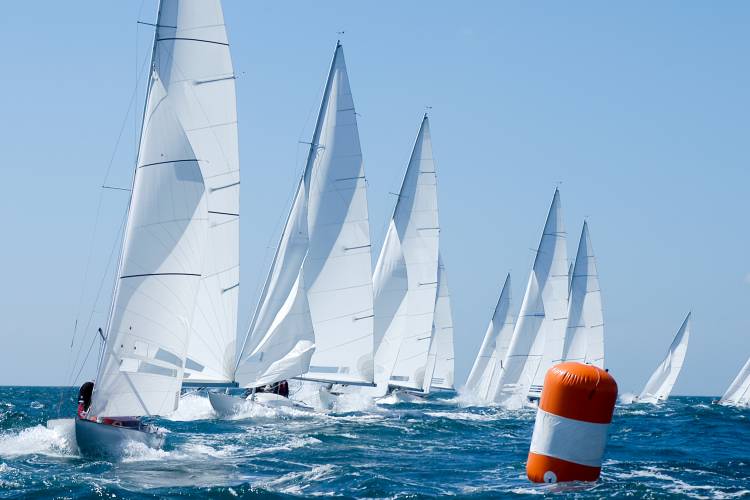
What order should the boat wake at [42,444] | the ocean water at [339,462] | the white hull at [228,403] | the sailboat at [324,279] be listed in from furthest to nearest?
the sailboat at [324,279] < the white hull at [228,403] < the boat wake at [42,444] < the ocean water at [339,462]

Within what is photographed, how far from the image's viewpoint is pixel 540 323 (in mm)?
46781

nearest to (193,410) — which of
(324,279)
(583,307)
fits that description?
(324,279)

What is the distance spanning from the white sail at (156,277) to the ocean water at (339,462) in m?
1.16

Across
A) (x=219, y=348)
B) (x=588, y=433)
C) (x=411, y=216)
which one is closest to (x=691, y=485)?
(x=588, y=433)

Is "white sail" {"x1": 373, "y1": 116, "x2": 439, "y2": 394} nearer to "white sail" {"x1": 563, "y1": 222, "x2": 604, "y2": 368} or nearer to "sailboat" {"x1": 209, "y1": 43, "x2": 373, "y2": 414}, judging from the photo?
"sailboat" {"x1": 209, "y1": 43, "x2": 373, "y2": 414}

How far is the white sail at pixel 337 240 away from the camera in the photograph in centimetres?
3397

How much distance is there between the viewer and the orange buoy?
593 inches

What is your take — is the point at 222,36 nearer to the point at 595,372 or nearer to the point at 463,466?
the point at 463,466

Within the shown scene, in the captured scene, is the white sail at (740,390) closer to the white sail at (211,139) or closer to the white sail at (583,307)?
the white sail at (583,307)

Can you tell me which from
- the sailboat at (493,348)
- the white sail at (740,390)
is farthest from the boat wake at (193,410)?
the white sail at (740,390)

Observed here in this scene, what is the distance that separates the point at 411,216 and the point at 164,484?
2477cm

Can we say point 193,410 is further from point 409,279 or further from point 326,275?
point 409,279

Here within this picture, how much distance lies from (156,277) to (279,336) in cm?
1192

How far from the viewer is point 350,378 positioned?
35.5m
